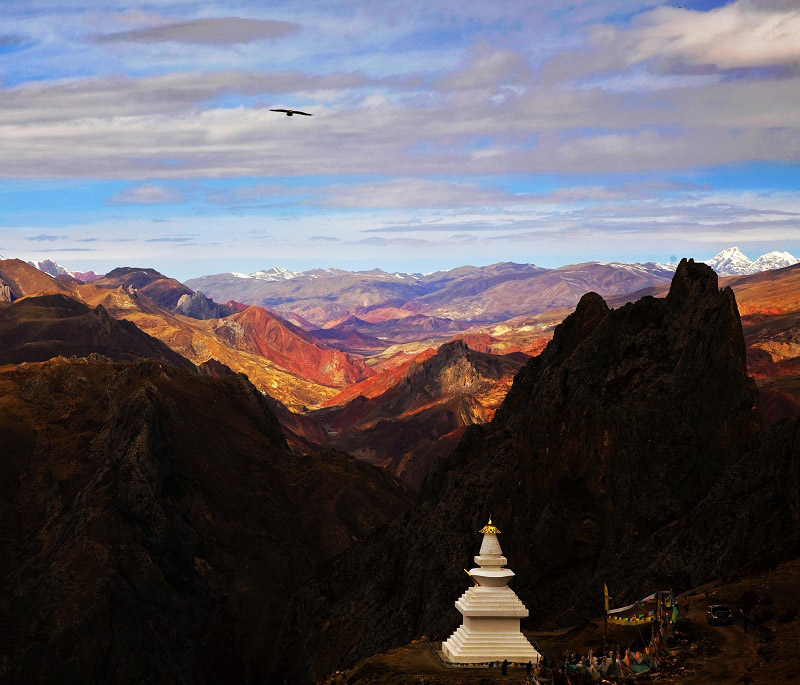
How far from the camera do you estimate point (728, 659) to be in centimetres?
4594

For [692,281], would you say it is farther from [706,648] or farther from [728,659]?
[728,659]

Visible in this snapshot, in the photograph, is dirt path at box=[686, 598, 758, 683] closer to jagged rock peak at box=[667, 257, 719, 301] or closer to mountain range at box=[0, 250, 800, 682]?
mountain range at box=[0, 250, 800, 682]

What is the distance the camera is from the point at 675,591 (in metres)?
69.1

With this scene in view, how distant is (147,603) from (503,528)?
64.0 meters

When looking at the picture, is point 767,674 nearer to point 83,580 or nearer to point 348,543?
point 83,580

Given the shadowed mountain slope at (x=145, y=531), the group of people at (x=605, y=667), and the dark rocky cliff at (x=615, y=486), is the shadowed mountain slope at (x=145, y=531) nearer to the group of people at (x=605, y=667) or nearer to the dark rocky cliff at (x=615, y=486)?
the dark rocky cliff at (x=615, y=486)

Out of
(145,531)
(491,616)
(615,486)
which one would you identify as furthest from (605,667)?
(145,531)

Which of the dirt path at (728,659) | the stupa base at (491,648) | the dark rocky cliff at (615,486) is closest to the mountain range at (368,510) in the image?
the dark rocky cliff at (615,486)

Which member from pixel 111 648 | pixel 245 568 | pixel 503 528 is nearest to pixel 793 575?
pixel 503 528

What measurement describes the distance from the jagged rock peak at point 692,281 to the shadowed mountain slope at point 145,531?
68839 millimetres

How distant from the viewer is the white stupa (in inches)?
2120

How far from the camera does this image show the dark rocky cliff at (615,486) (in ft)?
242

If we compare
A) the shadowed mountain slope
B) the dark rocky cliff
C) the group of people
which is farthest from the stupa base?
the shadowed mountain slope

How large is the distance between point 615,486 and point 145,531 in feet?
284
